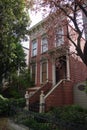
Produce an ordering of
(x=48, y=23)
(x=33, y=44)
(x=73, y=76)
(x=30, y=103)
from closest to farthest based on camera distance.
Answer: (x=48, y=23) → (x=30, y=103) → (x=73, y=76) → (x=33, y=44)

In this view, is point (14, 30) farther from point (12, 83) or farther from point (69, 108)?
point (69, 108)

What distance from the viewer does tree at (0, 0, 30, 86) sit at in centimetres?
1519

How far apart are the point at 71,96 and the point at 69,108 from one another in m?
2.85

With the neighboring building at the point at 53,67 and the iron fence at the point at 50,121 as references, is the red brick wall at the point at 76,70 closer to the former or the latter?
the neighboring building at the point at 53,67

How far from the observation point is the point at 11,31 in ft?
55.2

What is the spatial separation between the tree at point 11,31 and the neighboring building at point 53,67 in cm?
173

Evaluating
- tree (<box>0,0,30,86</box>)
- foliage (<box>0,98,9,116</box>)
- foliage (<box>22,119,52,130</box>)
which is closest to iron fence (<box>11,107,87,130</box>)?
foliage (<box>22,119,52,130</box>)

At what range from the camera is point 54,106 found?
13.9 m

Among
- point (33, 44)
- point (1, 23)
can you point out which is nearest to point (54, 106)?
point (1, 23)

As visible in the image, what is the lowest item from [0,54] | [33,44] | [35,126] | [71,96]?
[35,126]

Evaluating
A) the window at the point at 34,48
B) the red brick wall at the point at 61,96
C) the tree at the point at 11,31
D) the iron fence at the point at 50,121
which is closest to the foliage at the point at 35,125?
the iron fence at the point at 50,121

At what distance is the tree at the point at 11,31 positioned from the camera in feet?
49.8

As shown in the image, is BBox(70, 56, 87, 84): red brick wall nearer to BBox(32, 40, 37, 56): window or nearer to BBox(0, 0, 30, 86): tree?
BBox(0, 0, 30, 86): tree

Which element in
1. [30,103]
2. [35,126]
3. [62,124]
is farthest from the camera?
[30,103]
